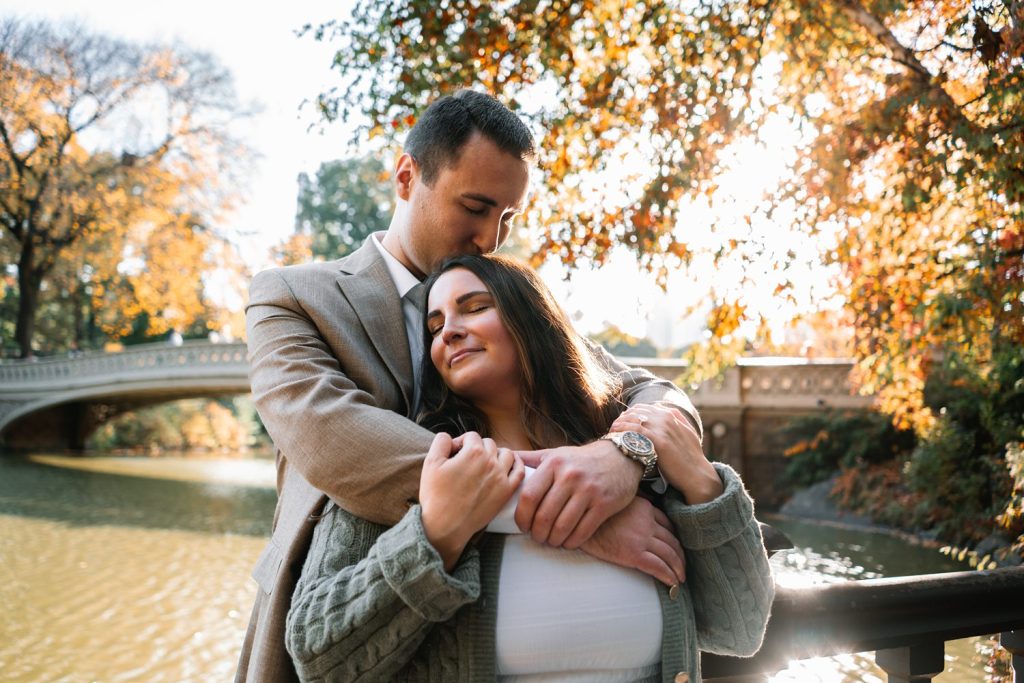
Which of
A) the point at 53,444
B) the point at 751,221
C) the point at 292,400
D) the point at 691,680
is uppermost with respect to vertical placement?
the point at 751,221

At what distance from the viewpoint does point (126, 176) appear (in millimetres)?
18672

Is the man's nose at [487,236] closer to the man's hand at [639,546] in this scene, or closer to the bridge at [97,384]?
the man's hand at [639,546]

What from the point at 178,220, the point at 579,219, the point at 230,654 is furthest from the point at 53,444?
the point at 579,219

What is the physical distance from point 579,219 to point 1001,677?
138 inches

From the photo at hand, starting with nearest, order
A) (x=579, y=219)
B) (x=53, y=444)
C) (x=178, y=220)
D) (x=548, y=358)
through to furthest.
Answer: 1. (x=548, y=358)
2. (x=579, y=219)
3. (x=178, y=220)
4. (x=53, y=444)

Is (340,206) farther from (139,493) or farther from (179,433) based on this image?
(139,493)

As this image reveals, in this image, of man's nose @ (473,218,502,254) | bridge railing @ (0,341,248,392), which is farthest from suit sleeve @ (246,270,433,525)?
bridge railing @ (0,341,248,392)

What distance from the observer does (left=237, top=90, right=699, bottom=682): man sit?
48.1 inches

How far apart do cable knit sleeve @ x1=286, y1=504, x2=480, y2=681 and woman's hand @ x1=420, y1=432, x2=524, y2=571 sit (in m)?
0.03

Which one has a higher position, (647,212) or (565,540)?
(647,212)

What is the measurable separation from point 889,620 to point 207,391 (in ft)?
71.1

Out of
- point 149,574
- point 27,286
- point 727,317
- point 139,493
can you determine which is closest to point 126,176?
point 27,286

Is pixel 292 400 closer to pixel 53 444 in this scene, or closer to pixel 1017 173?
pixel 1017 173

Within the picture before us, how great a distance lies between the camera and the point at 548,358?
59.8 inches
